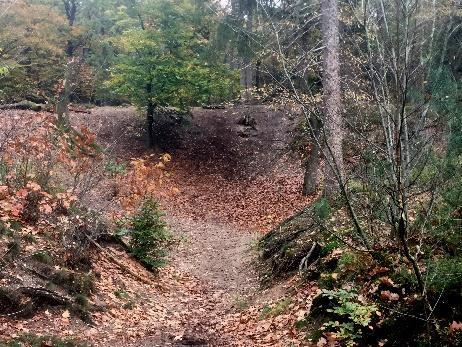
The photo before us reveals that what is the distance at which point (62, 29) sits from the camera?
2614 cm

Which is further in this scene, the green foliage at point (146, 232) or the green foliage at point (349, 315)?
the green foliage at point (146, 232)

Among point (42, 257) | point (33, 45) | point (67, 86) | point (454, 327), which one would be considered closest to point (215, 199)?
point (67, 86)

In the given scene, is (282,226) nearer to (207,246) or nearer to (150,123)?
(207,246)

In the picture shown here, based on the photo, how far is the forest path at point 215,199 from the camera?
311 inches

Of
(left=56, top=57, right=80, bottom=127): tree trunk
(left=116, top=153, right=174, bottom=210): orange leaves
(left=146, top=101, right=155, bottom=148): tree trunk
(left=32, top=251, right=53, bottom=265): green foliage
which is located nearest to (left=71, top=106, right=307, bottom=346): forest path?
(left=146, top=101, right=155, bottom=148): tree trunk

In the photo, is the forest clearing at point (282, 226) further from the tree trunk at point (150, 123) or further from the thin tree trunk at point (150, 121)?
the tree trunk at point (150, 123)

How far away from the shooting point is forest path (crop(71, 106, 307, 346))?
7.91m

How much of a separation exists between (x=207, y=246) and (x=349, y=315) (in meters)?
8.03

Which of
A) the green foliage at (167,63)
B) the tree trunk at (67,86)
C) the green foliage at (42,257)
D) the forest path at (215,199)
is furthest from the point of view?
the green foliage at (167,63)

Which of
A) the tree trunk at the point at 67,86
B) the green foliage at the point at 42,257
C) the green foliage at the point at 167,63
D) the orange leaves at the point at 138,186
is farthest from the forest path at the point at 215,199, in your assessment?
the green foliage at the point at 167,63

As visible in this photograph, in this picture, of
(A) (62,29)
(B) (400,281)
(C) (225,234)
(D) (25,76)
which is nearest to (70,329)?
(B) (400,281)

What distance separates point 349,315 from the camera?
5086 millimetres

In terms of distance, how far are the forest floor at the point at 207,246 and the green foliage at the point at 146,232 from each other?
11.5 inches

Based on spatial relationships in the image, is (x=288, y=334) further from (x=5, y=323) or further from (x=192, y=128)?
(x=192, y=128)
